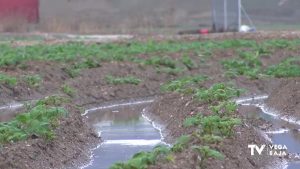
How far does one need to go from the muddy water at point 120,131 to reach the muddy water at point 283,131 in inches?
69.8

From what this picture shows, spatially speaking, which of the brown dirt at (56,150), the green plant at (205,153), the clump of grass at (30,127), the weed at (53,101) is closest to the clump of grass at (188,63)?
the weed at (53,101)

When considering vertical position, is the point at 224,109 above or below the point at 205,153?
below

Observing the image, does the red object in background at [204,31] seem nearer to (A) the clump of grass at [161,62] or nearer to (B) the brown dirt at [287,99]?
(A) the clump of grass at [161,62]

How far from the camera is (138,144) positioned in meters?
14.6


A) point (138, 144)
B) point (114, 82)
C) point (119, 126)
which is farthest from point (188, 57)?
point (138, 144)

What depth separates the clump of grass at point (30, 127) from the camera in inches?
495

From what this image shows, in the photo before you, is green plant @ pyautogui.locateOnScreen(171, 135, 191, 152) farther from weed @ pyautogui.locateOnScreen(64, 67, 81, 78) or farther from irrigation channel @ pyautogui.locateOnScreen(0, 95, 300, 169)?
weed @ pyautogui.locateOnScreen(64, 67, 81, 78)

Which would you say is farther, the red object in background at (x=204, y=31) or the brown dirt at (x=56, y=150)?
the red object in background at (x=204, y=31)

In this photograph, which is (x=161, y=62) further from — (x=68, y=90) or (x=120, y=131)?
(x=120, y=131)

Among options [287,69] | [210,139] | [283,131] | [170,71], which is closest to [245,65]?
[287,69]

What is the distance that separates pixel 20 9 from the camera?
43906 millimetres

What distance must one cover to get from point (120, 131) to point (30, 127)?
11.7ft

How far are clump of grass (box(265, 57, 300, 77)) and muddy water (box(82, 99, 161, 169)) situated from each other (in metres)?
3.67

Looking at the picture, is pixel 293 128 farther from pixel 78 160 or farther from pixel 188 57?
pixel 188 57
